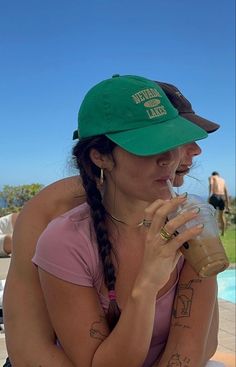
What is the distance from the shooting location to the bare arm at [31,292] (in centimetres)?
154

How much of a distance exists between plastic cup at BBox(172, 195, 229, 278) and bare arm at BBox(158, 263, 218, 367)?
31cm

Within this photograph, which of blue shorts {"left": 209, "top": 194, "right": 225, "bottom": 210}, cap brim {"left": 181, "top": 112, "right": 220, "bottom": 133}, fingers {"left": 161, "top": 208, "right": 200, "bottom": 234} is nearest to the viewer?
fingers {"left": 161, "top": 208, "right": 200, "bottom": 234}

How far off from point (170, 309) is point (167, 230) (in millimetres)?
466

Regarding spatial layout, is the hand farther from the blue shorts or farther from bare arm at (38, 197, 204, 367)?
the blue shorts

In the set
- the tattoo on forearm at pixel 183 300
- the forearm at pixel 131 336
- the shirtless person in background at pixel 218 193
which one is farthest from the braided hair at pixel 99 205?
the shirtless person in background at pixel 218 193

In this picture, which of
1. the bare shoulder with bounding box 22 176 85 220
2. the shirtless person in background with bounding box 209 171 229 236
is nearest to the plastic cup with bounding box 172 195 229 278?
the bare shoulder with bounding box 22 176 85 220

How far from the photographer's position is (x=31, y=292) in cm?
165

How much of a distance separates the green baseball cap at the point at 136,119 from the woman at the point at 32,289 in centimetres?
42

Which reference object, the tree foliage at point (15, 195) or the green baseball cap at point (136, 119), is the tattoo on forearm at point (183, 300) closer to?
the green baseball cap at point (136, 119)

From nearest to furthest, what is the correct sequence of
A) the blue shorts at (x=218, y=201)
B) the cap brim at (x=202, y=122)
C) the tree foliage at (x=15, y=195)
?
the cap brim at (x=202, y=122)
the tree foliage at (x=15, y=195)
the blue shorts at (x=218, y=201)

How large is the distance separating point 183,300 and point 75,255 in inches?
16.4

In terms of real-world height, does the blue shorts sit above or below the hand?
below

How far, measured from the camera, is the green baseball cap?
137cm

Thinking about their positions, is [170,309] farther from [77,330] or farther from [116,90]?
[116,90]
